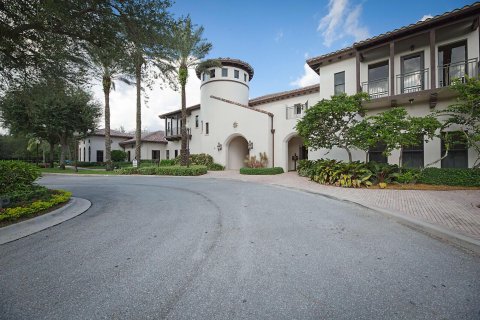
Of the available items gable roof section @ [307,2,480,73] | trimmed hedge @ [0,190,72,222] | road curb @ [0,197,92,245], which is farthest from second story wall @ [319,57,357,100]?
trimmed hedge @ [0,190,72,222]

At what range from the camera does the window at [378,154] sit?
13422mm

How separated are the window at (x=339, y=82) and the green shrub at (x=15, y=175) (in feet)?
55.8

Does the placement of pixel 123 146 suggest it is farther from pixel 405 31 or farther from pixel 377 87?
pixel 405 31

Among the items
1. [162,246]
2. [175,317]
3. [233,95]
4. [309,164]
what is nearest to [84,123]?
[233,95]

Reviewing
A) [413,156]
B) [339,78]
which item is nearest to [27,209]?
[413,156]

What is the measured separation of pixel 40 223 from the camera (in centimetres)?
511

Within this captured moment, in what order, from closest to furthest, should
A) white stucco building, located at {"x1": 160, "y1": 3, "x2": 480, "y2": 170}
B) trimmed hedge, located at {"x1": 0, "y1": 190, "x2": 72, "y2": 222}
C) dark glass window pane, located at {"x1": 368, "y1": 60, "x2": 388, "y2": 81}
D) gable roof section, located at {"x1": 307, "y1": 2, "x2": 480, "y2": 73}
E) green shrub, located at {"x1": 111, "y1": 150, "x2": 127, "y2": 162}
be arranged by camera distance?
trimmed hedge, located at {"x1": 0, "y1": 190, "x2": 72, "y2": 222} < gable roof section, located at {"x1": 307, "y1": 2, "x2": 480, "y2": 73} < white stucco building, located at {"x1": 160, "y1": 3, "x2": 480, "y2": 170} < dark glass window pane, located at {"x1": 368, "y1": 60, "x2": 388, "y2": 81} < green shrub, located at {"x1": 111, "y1": 150, "x2": 127, "y2": 162}

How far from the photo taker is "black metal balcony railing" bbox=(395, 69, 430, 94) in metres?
12.1

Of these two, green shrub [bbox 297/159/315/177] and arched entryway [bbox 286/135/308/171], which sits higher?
arched entryway [bbox 286/135/308/171]

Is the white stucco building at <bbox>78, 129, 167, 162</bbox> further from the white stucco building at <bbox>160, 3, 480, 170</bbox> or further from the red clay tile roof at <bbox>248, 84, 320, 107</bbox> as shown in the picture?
the red clay tile roof at <bbox>248, 84, 320, 107</bbox>

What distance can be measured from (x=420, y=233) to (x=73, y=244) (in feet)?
23.6

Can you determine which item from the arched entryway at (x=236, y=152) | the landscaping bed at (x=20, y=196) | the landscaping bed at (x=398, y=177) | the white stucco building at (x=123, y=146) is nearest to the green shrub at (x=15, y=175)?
the landscaping bed at (x=20, y=196)

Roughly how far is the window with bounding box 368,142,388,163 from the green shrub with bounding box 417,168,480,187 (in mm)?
2719

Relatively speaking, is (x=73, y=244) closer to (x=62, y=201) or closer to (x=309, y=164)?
(x=62, y=201)
